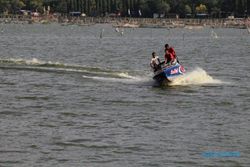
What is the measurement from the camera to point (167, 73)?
46.6 m

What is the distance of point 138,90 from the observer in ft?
149

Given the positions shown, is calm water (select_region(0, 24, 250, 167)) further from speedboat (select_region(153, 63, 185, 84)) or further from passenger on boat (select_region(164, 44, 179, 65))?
passenger on boat (select_region(164, 44, 179, 65))

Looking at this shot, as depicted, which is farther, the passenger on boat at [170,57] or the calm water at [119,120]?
the passenger on boat at [170,57]

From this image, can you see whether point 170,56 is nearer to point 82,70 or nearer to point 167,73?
point 167,73

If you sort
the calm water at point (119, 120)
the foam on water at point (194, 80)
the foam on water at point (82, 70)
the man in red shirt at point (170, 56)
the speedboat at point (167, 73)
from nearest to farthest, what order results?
the calm water at point (119, 120) < the speedboat at point (167, 73) < the man in red shirt at point (170, 56) < the foam on water at point (194, 80) < the foam on water at point (82, 70)

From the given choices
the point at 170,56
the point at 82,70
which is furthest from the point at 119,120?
the point at 82,70

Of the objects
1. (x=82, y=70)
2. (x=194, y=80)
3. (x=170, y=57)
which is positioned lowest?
(x=82, y=70)

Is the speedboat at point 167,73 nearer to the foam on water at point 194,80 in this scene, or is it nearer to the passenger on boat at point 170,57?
the passenger on boat at point 170,57

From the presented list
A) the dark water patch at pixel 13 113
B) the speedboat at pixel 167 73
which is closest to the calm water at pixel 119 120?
the dark water patch at pixel 13 113

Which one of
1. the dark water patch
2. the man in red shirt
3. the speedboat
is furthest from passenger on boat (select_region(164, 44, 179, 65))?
the dark water patch

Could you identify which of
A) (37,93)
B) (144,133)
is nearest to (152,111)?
(144,133)

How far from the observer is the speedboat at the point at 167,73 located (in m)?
46.5

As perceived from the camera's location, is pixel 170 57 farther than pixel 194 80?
No

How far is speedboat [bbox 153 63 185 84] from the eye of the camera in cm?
4653
